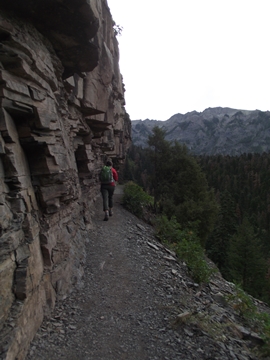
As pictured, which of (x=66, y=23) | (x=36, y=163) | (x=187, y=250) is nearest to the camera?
(x=36, y=163)

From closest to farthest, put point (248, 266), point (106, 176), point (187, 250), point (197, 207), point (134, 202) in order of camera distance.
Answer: point (187, 250) < point (106, 176) < point (134, 202) < point (197, 207) < point (248, 266)

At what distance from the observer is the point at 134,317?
16.9 feet

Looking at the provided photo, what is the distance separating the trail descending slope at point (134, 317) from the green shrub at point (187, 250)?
0.34 meters

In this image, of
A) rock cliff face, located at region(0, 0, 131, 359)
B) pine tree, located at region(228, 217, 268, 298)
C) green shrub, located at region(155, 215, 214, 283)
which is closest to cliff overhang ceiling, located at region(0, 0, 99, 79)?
rock cliff face, located at region(0, 0, 131, 359)

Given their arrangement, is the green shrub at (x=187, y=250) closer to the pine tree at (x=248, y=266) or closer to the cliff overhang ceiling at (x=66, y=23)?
the cliff overhang ceiling at (x=66, y=23)

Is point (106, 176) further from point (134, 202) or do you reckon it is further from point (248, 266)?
point (248, 266)

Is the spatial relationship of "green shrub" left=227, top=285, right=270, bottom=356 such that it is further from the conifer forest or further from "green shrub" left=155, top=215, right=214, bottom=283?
the conifer forest

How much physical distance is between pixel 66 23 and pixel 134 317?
615 centimetres

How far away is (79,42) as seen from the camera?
6.16 metres

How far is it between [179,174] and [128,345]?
19.1 m

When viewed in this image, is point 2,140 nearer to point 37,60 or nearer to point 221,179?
point 37,60

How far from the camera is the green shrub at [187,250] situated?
7602 millimetres

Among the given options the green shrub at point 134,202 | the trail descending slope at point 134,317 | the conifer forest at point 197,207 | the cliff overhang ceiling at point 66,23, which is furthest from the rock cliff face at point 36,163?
the conifer forest at point 197,207

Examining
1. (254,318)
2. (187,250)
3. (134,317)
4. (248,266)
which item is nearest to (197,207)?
(248,266)
